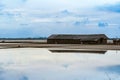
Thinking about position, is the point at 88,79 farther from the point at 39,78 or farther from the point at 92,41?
the point at 92,41

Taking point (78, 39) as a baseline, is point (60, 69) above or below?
above

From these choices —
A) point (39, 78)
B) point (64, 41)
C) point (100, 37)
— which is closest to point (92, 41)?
point (100, 37)

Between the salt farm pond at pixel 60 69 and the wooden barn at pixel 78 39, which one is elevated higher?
the salt farm pond at pixel 60 69

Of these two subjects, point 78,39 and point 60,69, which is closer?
point 60,69

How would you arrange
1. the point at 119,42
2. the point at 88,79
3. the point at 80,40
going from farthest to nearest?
the point at 80,40 → the point at 119,42 → the point at 88,79

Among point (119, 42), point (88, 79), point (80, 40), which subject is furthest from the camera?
point (80, 40)

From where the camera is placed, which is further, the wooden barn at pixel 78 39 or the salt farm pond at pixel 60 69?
the wooden barn at pixel 78 39

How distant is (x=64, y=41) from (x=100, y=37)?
6.36 metres

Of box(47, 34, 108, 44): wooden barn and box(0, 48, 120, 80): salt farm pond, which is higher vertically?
box(0, 48, 120, 80): salt farm pond

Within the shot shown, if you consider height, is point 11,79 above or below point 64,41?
above

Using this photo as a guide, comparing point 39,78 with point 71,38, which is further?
point 71,38

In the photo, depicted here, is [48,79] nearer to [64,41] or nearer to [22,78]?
[22,78]

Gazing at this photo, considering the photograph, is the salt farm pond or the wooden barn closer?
the salt farm pond

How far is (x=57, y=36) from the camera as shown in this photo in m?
59.0
